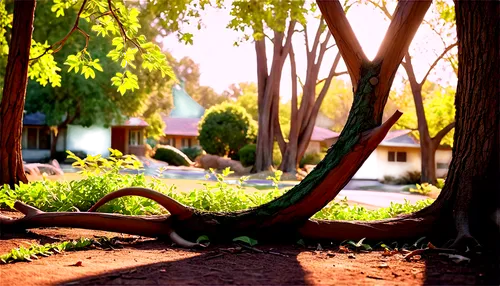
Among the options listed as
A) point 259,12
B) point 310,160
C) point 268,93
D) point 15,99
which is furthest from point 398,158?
point 15,99

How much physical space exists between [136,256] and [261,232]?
52.8 inches

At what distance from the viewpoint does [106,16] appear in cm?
1047

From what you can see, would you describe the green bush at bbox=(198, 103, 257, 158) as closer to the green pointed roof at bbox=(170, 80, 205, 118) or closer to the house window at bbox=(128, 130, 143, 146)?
the house window at bbox=(128, 130, 143, 146)

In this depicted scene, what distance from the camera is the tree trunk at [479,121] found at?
5.53m

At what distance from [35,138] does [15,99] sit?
35.3 metres

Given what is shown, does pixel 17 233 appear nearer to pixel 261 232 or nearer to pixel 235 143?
pixel 261 232

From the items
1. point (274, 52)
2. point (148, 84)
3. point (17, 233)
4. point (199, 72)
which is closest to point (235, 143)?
point (148, 84)

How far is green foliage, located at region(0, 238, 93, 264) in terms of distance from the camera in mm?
5023

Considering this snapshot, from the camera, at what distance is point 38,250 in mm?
5293

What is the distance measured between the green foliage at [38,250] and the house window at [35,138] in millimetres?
38657

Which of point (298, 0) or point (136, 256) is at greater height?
point (298, 0)

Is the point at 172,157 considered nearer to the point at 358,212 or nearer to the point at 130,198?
the point at 130,198

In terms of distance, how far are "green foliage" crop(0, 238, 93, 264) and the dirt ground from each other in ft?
0.35

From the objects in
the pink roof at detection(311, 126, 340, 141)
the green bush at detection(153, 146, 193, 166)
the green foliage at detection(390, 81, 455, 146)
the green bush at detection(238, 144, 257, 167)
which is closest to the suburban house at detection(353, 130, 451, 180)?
the green foliage at detection(390, 81, 455, 146)
